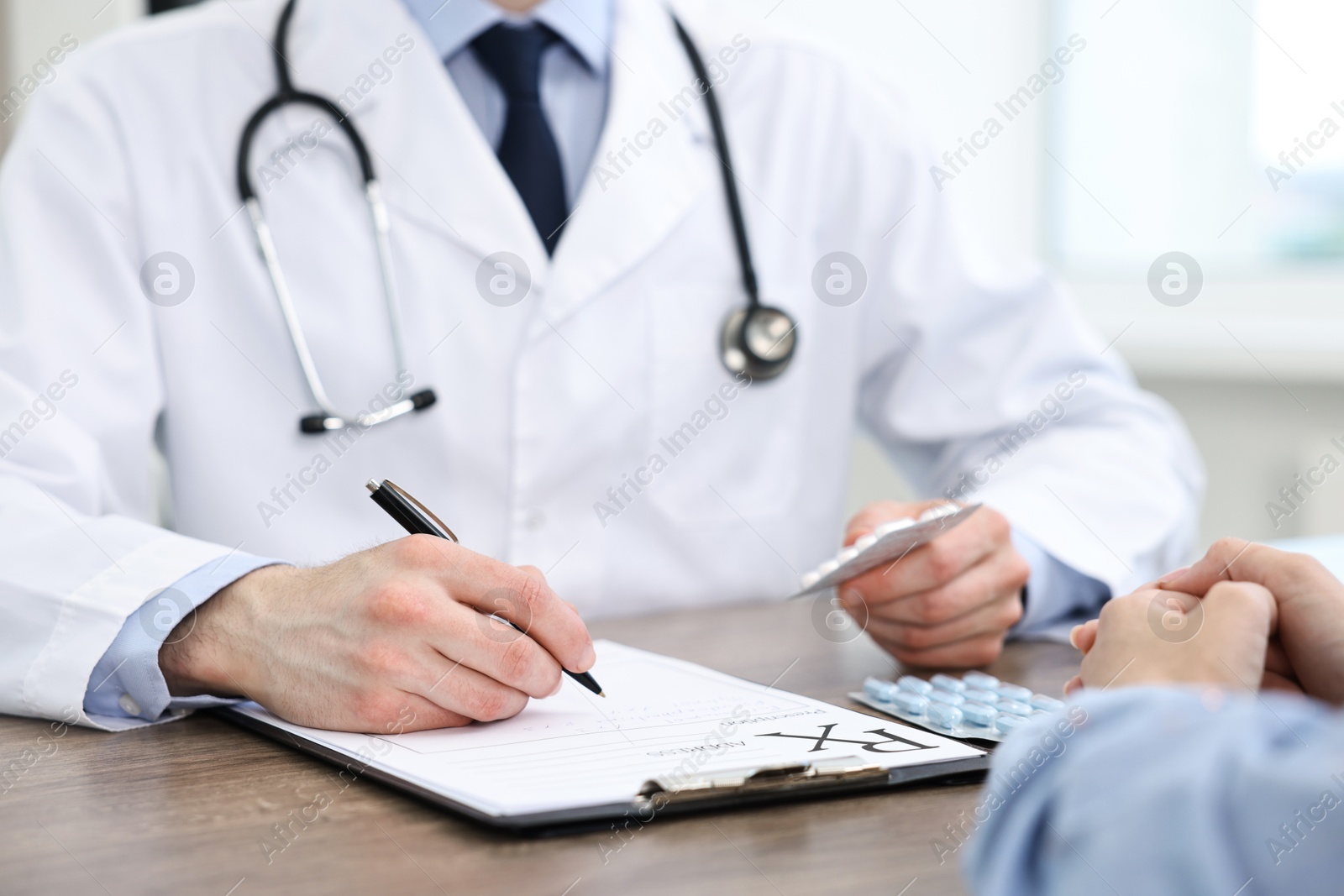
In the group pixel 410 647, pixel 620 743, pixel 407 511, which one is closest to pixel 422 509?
pixel 407 511

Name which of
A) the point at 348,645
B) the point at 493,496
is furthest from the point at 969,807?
the point at 493,496

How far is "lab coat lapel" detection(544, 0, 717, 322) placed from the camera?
50.1 inches

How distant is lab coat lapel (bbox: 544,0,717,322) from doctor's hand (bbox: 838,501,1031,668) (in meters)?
0.46

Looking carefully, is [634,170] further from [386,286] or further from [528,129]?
[386,286]

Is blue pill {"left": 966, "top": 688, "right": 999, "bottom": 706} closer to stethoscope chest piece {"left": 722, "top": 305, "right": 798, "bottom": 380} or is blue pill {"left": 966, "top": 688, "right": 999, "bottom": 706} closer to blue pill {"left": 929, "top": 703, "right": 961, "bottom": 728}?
blue pill {"left": 929, "top": 703, "right": 961, "bottom": 728}

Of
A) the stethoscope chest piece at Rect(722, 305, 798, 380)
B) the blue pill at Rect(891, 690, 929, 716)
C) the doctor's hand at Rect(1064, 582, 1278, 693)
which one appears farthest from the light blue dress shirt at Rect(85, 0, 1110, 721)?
the doctor's hand at Rect(1064, 582, 1278, 693)

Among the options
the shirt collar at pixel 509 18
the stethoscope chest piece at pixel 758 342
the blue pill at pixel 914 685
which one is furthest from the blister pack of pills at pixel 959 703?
the shirt collar at pixel 509 18

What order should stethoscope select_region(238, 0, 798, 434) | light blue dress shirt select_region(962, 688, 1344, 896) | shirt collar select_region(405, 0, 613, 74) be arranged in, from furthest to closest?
shirt collar select_region(405, 0, 613, 74), stethoscope select_region(238, 0, 798, 434), light blue dress shirt select_region(962, 688, 1344, 896)

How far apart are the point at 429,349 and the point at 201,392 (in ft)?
0.80

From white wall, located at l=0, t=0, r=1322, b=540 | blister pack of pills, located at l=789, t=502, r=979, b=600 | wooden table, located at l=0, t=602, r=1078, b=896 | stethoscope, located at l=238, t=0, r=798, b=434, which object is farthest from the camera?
white wall, located at l=0, t=0, r=1322, b=540

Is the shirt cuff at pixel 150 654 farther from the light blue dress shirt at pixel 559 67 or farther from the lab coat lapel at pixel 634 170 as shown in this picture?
the light blue dress shirt at pixel 559 67

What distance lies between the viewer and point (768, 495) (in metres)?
1.42

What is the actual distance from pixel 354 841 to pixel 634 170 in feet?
3.05

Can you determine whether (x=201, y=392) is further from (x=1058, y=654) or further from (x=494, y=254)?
(x=1058, y=654)
